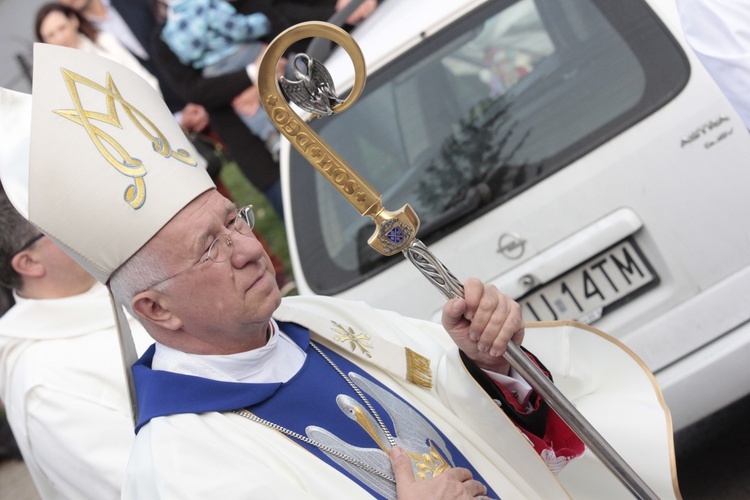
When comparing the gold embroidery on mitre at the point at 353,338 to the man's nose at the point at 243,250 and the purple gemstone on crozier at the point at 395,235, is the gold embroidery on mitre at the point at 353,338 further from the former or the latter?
the purple gemstone on crozier at the point at 395,235

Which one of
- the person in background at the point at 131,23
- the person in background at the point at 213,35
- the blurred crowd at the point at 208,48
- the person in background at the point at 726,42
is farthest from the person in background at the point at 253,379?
the person in background at the point at 131,23

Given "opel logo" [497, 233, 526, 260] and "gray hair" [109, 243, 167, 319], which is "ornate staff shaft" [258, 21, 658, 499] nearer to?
"gray hair" [109, 243, 167, 319]

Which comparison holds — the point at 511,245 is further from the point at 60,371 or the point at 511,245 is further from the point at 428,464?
the point at 60,371

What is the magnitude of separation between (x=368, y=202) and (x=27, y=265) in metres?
1.93

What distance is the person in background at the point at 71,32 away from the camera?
7.27 metres

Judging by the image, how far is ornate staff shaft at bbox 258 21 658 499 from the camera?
2.30 m

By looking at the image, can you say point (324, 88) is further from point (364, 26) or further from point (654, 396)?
point (364, 26)

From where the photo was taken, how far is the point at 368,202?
2.46m

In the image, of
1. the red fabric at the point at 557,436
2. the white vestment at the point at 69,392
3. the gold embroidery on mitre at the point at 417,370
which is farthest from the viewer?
the white vestment at the point at 69,392

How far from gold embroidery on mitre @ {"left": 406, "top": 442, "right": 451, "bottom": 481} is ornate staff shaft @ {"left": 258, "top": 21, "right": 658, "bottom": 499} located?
30cm

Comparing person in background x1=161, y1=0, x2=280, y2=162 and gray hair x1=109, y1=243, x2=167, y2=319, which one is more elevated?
gray hair x1=109, y1=243, x2=167, y2=319

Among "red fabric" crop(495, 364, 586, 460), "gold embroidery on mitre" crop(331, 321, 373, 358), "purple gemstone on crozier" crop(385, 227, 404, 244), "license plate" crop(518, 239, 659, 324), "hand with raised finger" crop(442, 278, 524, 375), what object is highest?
"purple gemstone on crozier" crop(385, 227, 404, 244)

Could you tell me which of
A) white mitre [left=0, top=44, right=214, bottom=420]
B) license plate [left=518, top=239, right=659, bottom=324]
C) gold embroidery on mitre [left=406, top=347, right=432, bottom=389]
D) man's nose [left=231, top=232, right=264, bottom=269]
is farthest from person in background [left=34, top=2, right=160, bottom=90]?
man's nose [left=231, top=232, right=264, bottom=269]

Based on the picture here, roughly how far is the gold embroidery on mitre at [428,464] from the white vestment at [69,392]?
1.33 metres
